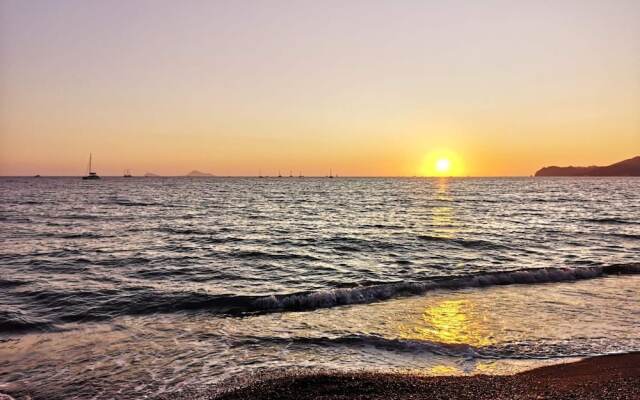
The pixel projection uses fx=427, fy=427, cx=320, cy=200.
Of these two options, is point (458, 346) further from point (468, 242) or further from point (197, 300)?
point (468, 242)

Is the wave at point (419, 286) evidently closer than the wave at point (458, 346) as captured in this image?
No

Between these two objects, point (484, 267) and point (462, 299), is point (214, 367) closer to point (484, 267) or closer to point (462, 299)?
point (462, 299)

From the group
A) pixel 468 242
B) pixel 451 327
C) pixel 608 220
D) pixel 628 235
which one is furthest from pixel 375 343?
pixel 608 220

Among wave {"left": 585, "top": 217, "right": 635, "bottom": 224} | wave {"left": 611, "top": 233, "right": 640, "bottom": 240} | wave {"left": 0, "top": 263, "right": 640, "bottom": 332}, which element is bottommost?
wave {"left": 0, "top": 263, "right": 640, "bottom": 332}

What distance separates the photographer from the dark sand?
27.2 feet

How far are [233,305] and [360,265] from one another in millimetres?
9250

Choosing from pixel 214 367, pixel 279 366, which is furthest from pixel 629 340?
pixel 214 367

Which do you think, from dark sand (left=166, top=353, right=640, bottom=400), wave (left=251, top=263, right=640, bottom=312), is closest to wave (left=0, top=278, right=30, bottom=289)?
wave (left=251, top=263, right=640, bottom=312)

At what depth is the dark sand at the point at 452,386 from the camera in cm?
828

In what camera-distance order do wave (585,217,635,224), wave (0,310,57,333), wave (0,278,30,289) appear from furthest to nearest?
wave (585,217,635,224) < wave (0,278,30,289) < wave (0,310,57,333)

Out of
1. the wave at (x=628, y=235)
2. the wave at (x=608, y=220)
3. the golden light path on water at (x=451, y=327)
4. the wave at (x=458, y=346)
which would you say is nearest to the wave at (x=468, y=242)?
the wave at (x=628, y=235)

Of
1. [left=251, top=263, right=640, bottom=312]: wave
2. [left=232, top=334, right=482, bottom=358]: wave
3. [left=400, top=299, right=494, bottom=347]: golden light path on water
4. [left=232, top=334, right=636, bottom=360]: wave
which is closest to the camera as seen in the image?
[left=232, top=334, right=636, bottom=360]: wave

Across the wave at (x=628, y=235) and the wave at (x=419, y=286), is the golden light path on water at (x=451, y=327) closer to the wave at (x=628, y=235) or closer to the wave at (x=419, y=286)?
the wave at (x=419, y=286)

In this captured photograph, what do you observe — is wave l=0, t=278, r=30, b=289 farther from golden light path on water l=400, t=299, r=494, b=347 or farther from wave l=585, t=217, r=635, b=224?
wave l=585, t=217, r=635, b=224
